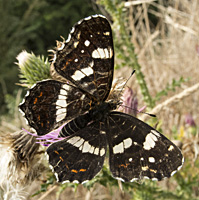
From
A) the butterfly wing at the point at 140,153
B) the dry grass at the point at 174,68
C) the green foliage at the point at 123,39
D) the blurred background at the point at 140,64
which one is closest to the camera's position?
the butterfly wing at the point at 140,153

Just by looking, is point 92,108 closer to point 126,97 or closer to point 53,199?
point 126,97

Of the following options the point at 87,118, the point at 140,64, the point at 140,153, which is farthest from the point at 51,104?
the point at 140,64

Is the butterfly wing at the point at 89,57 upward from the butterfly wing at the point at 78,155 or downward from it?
upward

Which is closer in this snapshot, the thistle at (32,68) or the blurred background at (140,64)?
the thistle at (32,68)

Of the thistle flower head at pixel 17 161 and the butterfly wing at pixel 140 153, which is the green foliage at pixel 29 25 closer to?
the thistle flower head at pixel 17 161

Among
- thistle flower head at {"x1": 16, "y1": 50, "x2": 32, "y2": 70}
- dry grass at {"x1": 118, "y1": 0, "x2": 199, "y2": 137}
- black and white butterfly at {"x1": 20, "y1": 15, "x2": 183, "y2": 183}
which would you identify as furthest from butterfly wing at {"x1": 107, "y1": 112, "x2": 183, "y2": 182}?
dry grass at {"x1": 118, "y1": 0, "x2": 199, "y2": 137}

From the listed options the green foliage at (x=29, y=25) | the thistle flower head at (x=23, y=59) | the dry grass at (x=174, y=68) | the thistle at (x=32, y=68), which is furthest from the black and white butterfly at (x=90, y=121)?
the green foliage at (x=29, y=25)

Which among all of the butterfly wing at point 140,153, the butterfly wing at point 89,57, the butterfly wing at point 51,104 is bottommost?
the butterfly wing at point 140,153

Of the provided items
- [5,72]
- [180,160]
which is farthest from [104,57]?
[5,72]
